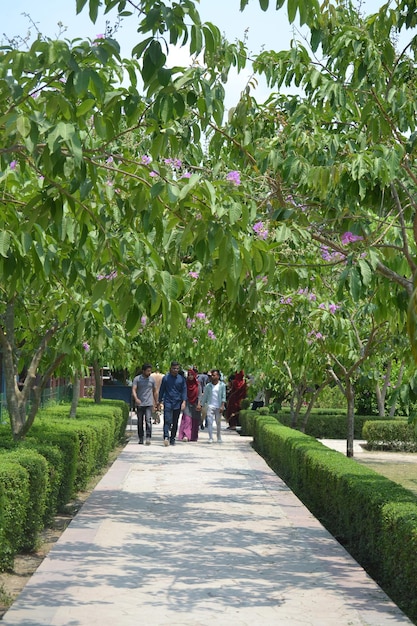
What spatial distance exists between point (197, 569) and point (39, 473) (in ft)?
5.81

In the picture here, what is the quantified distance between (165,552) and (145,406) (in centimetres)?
1307

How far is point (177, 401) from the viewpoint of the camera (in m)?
21.4

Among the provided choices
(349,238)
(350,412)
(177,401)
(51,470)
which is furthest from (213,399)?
(349,238)

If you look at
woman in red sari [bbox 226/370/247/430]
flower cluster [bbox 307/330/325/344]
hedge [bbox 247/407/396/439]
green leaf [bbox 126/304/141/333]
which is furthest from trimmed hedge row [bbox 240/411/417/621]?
woman in red sari [bbox 226/370/247/430]

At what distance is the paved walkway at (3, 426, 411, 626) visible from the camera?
20.7 ft

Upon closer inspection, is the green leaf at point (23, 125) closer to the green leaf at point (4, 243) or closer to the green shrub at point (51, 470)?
the green leaf at point (4, 243)

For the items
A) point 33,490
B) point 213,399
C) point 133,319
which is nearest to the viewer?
point 133,319

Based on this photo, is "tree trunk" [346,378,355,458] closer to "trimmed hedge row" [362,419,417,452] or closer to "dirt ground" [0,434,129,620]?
"dirt ground" [0,434,129,620]

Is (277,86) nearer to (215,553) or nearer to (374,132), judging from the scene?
(374,132)

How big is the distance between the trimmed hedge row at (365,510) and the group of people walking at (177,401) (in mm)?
6455

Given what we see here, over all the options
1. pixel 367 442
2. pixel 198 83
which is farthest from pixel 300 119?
pixel 367 442

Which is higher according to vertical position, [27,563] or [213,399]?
[213,399]

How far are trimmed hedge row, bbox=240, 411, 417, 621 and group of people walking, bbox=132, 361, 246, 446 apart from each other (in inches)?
254

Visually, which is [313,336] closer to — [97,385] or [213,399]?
[213,399]
